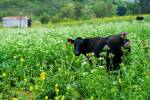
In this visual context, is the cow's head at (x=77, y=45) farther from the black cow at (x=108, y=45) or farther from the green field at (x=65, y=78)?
the green field at (x=65, y=78)

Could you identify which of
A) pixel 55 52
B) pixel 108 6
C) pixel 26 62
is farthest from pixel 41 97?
pixel 108 6

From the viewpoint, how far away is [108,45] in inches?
398

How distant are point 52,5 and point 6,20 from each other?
1443 inches

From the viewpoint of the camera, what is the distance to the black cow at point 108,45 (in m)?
10.0

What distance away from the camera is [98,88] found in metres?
6.93

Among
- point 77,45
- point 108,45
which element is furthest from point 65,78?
point 77,45

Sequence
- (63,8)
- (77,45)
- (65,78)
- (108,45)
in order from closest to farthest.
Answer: (65,78) → (108,45) → (77,45) → (63,8)

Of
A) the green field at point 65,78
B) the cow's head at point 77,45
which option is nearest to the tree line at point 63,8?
the green field at point 65,78

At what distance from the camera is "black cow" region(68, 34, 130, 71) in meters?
10.0

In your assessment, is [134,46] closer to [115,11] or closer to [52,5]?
[115,11]

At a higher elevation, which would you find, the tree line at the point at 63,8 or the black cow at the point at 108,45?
the black cow at the point at 108,45

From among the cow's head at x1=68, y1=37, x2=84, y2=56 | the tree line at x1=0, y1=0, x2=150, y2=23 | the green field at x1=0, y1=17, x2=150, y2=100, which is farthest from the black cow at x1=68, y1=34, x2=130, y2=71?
the tree line at x1=0, y1=0, x2=150, y2=23

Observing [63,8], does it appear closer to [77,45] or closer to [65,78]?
[77,45]

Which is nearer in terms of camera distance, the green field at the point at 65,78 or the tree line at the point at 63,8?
the green field at the point at 65,78
